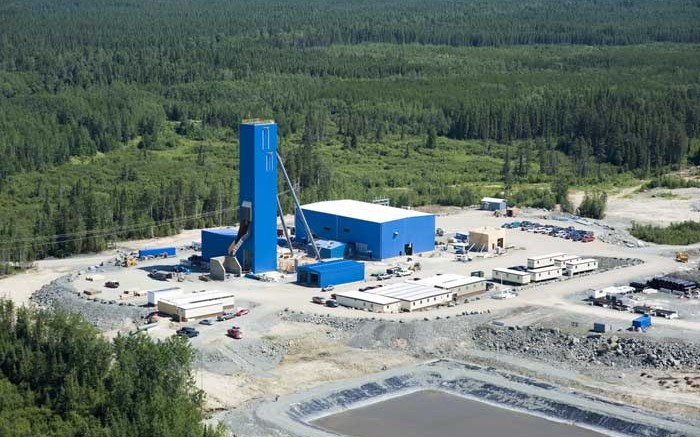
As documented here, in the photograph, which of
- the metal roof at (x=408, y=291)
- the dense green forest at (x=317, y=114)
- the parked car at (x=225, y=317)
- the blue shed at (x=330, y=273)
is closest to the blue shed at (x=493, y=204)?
the dense green forest at (x=317, y=114)

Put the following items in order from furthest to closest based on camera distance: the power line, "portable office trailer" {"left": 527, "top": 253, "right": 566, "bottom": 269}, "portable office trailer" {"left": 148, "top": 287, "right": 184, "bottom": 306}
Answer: the power line < "portable office trailer" {"left": 527, "top": 253, "right": 566, "bottom": 269} < "portable office trailer" {"left": 148, "top": 287, "right": 184, "bottom": 306}

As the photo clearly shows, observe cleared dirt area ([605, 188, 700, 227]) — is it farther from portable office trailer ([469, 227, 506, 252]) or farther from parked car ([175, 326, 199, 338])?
parked car ([175, 326, 199, 338])

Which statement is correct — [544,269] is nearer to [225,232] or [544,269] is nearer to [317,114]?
[225,232]

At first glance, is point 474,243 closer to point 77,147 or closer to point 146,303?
point 146,303

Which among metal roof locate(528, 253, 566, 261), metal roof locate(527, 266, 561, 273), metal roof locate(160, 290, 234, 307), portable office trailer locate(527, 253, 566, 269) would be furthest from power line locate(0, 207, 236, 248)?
metal roof locate(527, 266, 561, 273)

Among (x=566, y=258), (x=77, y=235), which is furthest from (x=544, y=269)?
(x=77, y=235)
